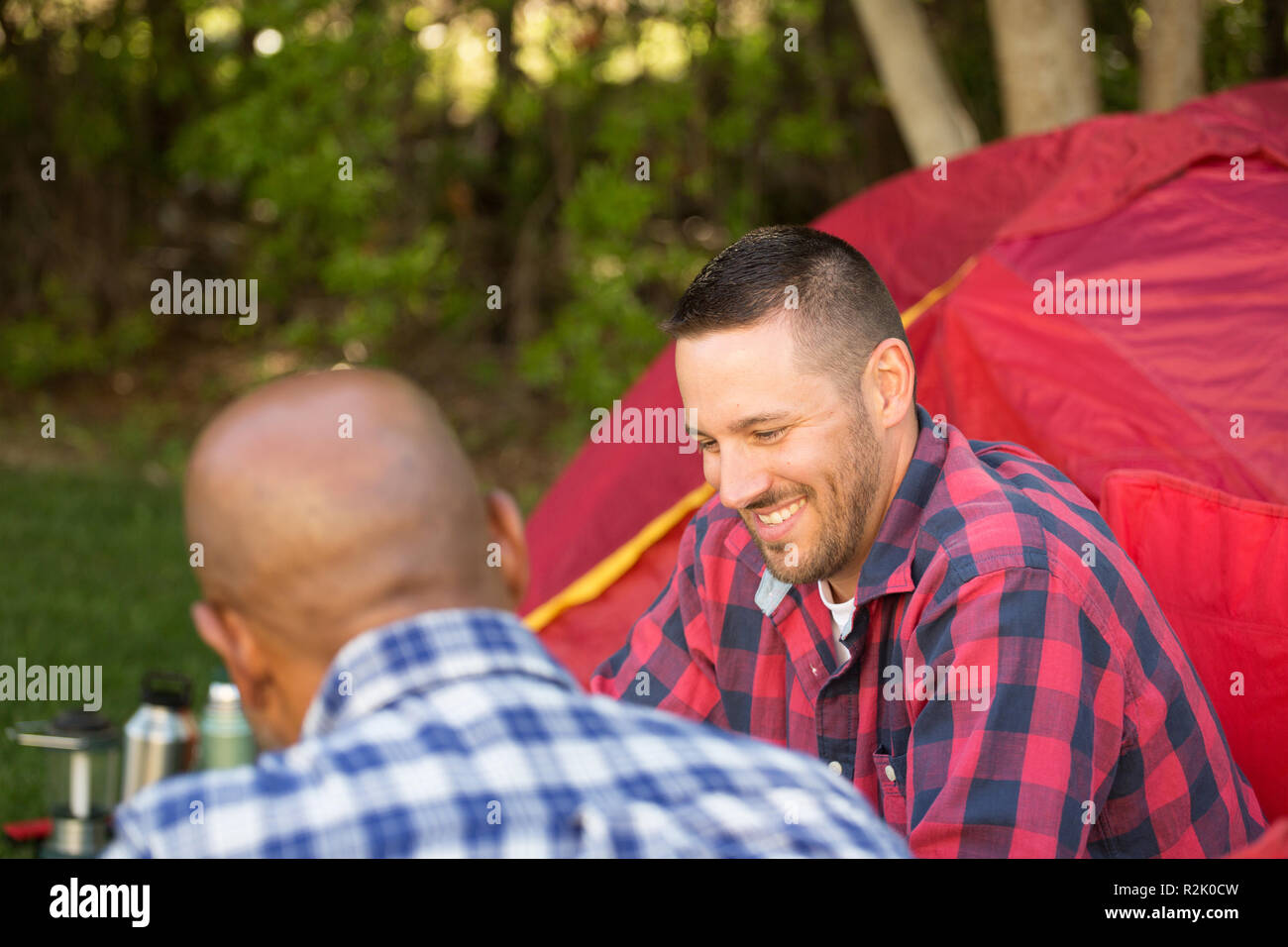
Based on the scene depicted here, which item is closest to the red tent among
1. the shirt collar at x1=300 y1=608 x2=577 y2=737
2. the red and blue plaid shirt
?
the red and blue plaid shirt

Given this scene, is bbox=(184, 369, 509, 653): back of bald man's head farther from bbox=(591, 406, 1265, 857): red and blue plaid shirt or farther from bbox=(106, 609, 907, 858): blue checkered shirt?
bbox=(591, 406, 1265, 857): red and blue plaid shirt

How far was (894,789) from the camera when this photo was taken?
1.93 m

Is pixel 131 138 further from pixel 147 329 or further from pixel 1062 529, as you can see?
pixel 1062 529

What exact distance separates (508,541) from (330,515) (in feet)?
0.71

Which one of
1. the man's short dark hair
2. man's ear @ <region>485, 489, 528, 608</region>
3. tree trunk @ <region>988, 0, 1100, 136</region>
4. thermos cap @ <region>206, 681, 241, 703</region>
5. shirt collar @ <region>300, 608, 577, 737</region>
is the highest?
tree trunk @ <region>988, 0, 1100, 136</region>

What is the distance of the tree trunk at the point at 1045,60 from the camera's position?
4500 millimetres

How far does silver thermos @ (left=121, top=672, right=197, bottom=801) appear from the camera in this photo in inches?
75.0

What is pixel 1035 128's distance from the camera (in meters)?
4.61

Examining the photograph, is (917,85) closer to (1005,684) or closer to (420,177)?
(420,177)

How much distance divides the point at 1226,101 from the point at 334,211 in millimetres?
4253

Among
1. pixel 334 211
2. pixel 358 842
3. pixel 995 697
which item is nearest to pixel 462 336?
pixel 334 211

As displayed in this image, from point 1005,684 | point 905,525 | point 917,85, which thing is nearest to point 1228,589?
point 905,525

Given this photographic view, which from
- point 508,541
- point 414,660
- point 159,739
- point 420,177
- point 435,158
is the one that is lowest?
point 159,739

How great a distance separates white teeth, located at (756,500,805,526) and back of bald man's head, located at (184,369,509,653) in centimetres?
81
